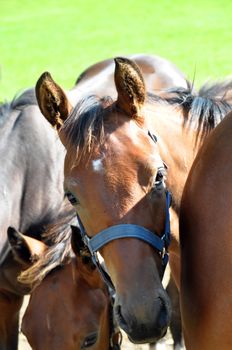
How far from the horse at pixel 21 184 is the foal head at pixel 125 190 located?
5.52ft

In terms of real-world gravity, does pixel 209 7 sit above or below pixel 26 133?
below

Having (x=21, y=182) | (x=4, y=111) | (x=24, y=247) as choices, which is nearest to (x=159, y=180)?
(x=24, y=247)

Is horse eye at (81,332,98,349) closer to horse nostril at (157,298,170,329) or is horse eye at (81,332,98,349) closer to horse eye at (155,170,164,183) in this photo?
horse nostril at (157,298,170,329)

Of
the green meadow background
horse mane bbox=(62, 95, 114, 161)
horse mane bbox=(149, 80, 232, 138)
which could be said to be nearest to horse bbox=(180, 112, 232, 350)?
horse mane bbox=(62, 95, 114, 161)

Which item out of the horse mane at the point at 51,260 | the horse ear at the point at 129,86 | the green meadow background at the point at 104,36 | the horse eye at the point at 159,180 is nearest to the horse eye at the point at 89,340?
the horse mane at the point at 51,260

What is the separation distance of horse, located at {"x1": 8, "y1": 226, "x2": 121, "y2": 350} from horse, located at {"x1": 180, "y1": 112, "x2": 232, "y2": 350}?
0.73 m

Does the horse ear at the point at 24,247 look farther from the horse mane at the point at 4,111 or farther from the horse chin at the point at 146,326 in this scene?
the horse mane at the point at 4,111

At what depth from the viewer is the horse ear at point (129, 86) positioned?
107 inches

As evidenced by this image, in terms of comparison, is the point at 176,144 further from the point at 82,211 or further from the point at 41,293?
the point at 41,293

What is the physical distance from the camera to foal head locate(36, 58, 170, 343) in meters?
2.41

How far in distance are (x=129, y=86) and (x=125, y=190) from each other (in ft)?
1.54

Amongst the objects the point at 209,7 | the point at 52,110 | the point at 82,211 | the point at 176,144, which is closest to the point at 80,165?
the point at 82,211

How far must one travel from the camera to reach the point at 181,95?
333 cm

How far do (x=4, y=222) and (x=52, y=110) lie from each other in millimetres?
1894
